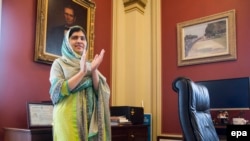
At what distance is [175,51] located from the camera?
134 inches

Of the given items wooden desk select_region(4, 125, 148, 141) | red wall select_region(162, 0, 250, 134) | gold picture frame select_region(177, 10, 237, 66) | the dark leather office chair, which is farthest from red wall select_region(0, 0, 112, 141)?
gold picture frame select_region(177, 10, 237, 66)

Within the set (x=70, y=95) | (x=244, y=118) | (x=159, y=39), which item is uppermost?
(x=159, y=39)

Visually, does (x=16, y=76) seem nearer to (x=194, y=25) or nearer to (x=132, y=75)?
(x=132, y=75)

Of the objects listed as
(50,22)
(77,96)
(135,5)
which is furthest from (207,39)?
(77,96)

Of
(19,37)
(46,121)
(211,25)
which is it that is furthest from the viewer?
(211,25)

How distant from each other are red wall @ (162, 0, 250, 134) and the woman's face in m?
1.85

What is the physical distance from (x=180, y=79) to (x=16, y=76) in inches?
56.2

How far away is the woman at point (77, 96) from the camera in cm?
153

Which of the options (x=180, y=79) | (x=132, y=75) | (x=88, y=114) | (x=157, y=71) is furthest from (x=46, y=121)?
(x=157, y=71)

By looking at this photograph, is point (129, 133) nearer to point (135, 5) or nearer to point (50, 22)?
point (50, 22)

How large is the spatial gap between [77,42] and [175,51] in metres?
1.93

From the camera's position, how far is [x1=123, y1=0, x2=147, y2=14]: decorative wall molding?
351cm

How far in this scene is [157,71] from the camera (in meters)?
3.50

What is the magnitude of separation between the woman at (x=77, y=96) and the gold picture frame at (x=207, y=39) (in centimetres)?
178
